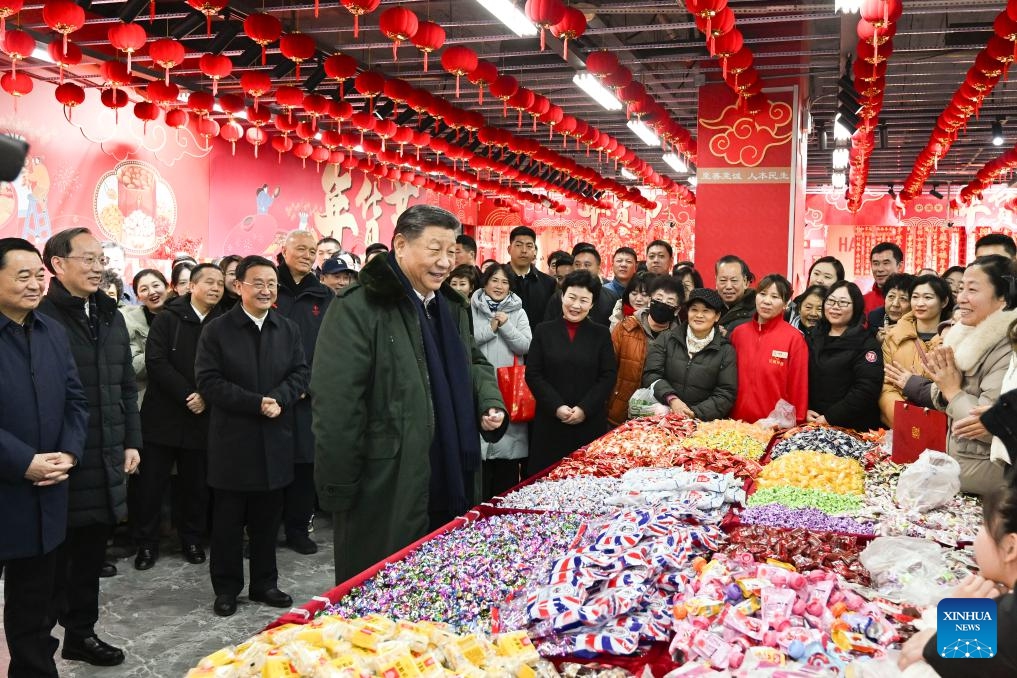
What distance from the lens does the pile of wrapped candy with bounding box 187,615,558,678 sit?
1804 millimetres

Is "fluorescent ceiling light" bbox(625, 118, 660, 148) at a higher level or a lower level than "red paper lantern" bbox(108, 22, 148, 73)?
higher

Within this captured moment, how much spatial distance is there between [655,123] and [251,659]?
31.3 ft

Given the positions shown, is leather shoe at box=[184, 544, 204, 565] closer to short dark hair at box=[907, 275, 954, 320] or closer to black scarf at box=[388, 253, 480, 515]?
black scarf at box=[388, 253, 480, 515]

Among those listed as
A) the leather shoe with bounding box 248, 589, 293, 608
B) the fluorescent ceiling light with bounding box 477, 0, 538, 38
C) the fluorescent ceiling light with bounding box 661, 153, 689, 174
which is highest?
the fluorescent ceiling light with bounding box 661, 153, 689, 174

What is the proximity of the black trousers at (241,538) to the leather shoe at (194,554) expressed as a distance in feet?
2.24

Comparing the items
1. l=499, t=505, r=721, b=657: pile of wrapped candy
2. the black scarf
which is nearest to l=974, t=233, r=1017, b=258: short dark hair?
l=499, t=505, r=721, b=657: pile of wrapped candy

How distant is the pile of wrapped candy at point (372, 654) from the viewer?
1804 millimetres

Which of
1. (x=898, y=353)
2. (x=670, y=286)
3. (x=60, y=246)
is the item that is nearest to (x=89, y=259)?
(x=60, y=246)

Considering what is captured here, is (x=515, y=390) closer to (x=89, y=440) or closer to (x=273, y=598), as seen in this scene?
(x=273, y=598)

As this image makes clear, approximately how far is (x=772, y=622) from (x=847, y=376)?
122 inches

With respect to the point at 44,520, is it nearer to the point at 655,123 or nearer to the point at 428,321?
the point at 428,321

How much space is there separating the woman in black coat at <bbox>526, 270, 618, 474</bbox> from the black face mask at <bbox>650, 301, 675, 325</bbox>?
55 cm

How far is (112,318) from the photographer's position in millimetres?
3637

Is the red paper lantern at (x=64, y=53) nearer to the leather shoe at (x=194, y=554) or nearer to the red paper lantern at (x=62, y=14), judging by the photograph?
the red paper lantern at (x=62, y=14)
